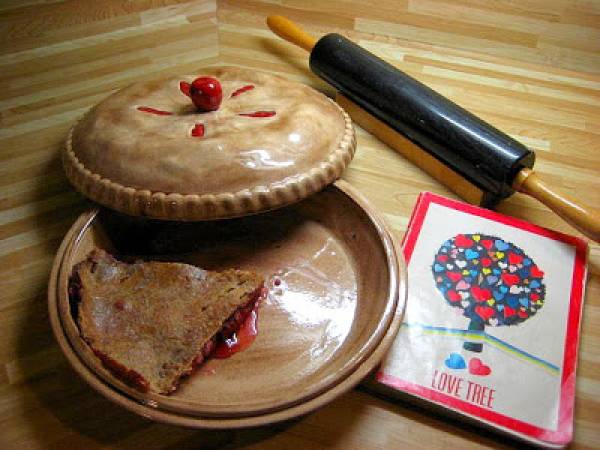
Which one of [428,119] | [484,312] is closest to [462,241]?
[484,312]

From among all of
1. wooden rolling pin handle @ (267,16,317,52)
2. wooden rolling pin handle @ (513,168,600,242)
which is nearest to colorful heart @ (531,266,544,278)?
wooden rolling pin handle @ (513,168,600,242)

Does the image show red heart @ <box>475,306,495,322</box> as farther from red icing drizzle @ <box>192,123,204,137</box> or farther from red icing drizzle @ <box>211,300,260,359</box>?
red icing drizzle @ <box>192,123,204,137</box>

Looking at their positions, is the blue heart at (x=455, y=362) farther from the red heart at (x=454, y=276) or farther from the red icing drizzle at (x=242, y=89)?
the red icing drizzle at (x=242, y=89)

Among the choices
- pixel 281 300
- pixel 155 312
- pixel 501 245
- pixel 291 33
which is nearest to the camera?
pixel 155 312

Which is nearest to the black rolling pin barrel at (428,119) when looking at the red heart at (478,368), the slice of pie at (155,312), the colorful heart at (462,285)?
the colorful heart at (462,285)

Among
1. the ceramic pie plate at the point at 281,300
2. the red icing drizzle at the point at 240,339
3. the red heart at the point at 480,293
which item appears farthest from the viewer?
the red heart at the point at 480,293

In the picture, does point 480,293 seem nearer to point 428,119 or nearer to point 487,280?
point 487,280

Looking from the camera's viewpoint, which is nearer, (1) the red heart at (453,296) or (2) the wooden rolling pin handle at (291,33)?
(1) the red heart at (453,296)
